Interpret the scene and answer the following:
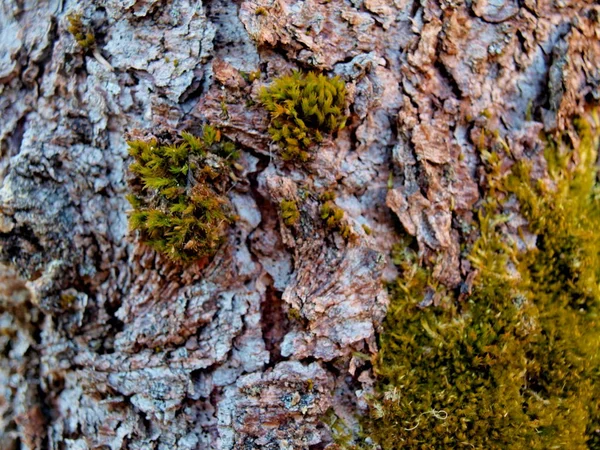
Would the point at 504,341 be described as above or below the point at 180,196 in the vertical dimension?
below

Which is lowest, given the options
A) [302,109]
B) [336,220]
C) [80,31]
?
[336,220]

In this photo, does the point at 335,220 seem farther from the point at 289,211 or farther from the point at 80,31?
the point at 80,31

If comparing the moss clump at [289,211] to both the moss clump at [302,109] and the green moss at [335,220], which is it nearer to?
the green moss at [335,220]

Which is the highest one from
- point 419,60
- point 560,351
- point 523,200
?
point 419,60

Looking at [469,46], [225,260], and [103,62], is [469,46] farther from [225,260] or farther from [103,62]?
[103,62]

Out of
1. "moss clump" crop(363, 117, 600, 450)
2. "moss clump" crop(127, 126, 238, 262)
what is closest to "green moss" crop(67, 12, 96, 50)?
"moss clump" crop(127, 126, 238, 262)

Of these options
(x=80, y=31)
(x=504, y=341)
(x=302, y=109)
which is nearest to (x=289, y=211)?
(x=302, y=109)

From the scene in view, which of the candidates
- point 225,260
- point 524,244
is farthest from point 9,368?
point 524,244
